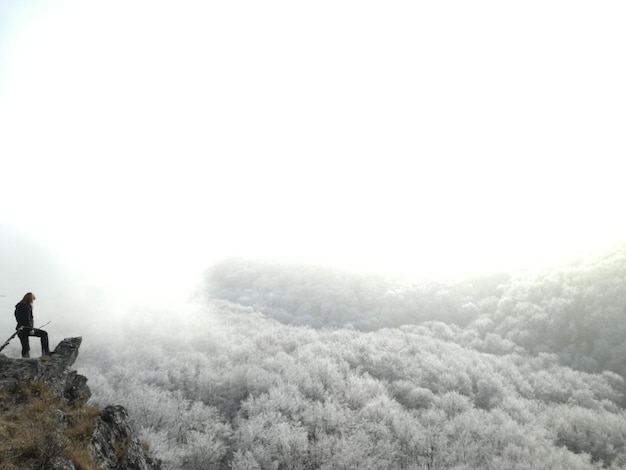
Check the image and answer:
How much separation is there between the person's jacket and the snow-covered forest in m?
10.7

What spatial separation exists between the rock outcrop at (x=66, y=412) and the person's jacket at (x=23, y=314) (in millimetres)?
1624

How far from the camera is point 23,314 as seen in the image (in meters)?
11.8

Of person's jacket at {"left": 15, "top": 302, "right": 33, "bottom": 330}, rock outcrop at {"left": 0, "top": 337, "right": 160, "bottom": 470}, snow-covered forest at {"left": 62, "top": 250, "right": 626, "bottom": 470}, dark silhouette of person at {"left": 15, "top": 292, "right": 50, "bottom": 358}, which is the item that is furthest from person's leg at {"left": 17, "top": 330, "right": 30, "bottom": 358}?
snow-covered forest at {"left": 62, "top": 250, "right": 626, "bottom": 470}

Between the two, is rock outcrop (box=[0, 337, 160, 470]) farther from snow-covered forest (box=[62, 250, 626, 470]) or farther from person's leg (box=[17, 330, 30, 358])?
snow-covered forest (box=[62, 250, 626, 470])

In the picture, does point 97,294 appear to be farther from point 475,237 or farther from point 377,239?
point 475,237

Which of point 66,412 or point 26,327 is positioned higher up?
point 26,327

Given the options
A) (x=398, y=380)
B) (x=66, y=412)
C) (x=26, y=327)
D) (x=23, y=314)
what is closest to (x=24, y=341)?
(x=26, y=327)

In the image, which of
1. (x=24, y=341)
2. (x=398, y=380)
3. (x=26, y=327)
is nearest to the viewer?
(x=24, y=341)

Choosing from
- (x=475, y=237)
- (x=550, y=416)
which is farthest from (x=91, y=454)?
(x=475, y=237)

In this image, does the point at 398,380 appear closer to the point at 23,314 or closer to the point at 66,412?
the point at 66,412

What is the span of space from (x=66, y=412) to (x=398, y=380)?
28.1m

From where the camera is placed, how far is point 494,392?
30438mm

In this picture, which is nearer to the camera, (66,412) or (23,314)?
(66,412)

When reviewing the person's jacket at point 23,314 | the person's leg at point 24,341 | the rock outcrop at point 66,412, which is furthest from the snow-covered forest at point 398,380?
the person's jacket at point 23,314
